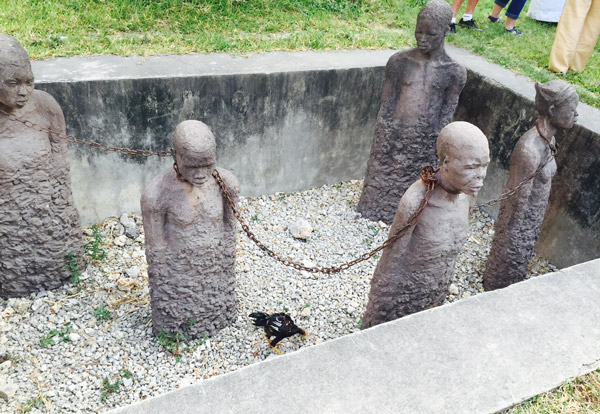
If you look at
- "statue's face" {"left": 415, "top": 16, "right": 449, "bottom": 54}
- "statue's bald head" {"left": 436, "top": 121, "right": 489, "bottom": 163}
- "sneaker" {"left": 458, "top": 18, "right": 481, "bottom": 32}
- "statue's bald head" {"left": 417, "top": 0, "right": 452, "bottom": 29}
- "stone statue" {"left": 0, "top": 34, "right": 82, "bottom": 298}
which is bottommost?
"stone statue" {"left": 0, "top": 34, "right": 82, "bottom": 298}

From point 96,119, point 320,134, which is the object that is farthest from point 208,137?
point 320,134

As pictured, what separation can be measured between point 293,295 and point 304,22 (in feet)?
14.7

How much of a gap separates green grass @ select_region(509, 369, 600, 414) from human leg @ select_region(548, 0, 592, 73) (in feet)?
18.4

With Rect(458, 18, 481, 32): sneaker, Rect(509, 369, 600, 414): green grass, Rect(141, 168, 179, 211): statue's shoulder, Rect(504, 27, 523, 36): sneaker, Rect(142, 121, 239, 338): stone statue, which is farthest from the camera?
Rect(504, 27, 523, 36): sneaker

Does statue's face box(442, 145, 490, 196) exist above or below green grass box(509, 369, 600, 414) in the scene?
above

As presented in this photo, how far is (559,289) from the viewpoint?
308cm

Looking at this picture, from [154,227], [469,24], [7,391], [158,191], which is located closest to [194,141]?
[158,191]

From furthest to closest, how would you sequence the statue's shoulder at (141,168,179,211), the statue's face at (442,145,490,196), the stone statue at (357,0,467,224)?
the stone statue at (357,0,467,224)
the statue's shoulder at (141,168,179,211)
the statue's face at (442,145,490,196)

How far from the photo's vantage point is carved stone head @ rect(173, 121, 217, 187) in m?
3.04

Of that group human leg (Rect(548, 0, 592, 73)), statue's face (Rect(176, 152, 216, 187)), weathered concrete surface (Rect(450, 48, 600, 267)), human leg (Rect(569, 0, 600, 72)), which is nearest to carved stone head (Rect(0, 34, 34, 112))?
statue's face (Rect(176, 152, 216, 187))

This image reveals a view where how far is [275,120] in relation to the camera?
5715 mm

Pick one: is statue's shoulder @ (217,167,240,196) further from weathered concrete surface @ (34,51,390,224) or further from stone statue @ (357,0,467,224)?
stone statue @ (357,0,467,224)

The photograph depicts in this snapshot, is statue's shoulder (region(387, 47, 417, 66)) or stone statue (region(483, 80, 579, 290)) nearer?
stone statue (region(483, 80, 579, 290))

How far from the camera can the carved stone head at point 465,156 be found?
301 centimetres
